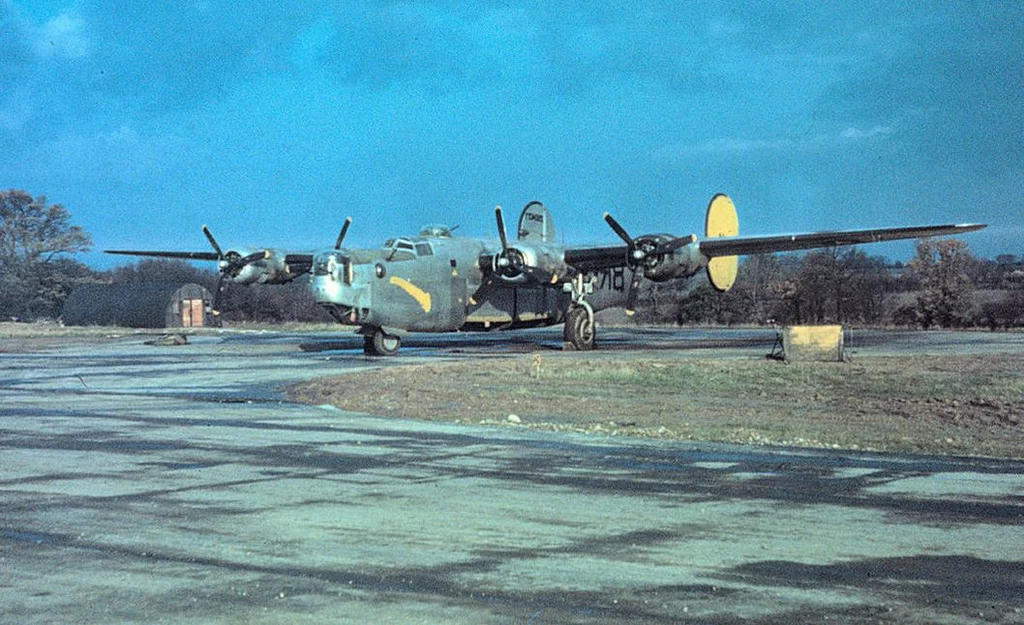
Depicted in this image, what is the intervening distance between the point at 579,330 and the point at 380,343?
728 centimetres

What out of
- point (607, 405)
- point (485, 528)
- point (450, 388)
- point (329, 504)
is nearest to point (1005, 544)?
point (485, 528)

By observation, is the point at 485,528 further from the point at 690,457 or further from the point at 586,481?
the point at 690,457

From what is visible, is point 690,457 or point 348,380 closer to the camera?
point 690,457

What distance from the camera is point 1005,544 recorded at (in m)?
7.65

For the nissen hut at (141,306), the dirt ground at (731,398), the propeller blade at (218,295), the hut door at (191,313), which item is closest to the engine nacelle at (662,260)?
the dirt ground at (731,398)

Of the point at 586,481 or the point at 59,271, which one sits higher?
the point at 59,271

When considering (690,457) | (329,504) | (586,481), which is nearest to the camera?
(329,504)

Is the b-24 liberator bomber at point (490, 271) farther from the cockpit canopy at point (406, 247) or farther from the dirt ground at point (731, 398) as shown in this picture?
the dirt ground at point (731, 398)

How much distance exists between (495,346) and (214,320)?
4052 cm

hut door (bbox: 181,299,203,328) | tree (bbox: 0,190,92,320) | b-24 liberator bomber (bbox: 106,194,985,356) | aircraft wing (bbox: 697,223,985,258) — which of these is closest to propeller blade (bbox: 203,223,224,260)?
b-24 liberator bomber (bbox: 106,194,985,356)

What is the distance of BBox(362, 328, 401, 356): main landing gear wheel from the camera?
1293 inches

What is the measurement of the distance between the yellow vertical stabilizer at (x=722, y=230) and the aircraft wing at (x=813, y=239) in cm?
257

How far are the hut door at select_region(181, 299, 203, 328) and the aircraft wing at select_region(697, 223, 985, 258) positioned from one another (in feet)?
157

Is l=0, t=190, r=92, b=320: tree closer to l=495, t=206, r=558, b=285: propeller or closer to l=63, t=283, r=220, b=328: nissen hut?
l=63, t=283, r=220, b=328: nissen hut
